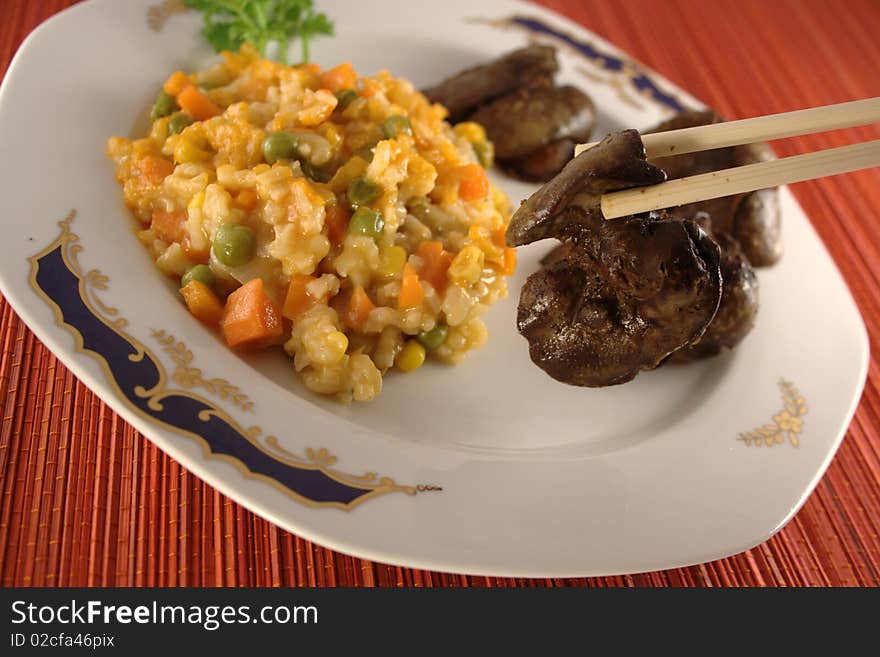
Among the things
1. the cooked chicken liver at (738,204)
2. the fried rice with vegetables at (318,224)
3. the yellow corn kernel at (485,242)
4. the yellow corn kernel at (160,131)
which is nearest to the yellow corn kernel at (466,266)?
the fried rice with vegetables at (318,224)

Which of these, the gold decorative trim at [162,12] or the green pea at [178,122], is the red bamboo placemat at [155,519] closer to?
the gold decorative trim at [162,12]

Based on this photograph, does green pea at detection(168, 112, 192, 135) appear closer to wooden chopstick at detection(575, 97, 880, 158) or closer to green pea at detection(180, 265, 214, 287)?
green pea at detection(180, 265, 214, 287)

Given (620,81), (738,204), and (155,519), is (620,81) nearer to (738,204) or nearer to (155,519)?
(738,204)

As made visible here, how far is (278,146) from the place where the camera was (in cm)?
352

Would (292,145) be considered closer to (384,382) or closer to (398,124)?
(398,124)

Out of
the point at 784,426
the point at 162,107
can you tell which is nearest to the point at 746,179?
the point at 784,426

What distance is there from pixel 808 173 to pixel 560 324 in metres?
1.16

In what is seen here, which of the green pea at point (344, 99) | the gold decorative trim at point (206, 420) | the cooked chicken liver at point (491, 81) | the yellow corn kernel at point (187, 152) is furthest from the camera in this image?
the cooked chicken liver at point (491, 81)

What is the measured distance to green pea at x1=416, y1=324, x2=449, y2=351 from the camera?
12.1 feet

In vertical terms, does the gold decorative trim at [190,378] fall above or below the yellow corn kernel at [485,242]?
above

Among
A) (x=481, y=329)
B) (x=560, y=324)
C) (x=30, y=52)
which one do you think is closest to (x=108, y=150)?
(x=30, y=52)

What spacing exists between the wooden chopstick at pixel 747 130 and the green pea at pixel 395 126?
4.09 feet

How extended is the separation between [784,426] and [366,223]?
7.21ft

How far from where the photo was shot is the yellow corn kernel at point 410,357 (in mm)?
3660
